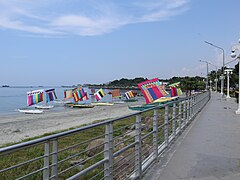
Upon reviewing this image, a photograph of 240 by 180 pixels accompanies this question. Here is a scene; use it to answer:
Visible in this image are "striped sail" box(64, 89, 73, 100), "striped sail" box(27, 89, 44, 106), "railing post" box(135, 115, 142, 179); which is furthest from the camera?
"striped sail" box(64, 89, 73, 100)

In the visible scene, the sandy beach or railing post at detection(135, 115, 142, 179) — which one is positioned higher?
railing post at detection(135, 115, 142, 179)

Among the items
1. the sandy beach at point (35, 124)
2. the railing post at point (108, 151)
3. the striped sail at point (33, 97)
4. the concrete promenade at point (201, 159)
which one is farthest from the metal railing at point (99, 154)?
the striped sail at point (33, 97)

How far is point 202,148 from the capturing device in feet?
24.9

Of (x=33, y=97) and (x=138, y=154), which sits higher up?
(x=138, y=154)

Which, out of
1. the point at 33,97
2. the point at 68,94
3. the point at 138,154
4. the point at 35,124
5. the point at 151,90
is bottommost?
the point at 35,124

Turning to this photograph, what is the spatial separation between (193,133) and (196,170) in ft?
14.4

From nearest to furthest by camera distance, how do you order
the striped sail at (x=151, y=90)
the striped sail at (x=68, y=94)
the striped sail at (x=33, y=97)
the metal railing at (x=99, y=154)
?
the metal railing at (x=99, y=154), the striped sail at (x=151, y=90), the striped sail at (x=33, y=97), the striped sail at (x=68, y=94)

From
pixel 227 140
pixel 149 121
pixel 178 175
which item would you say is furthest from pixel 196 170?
pixel 149 121

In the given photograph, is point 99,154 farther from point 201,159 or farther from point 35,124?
point 35,124

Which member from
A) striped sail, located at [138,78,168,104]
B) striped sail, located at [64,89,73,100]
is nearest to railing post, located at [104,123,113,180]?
striped sail, located at [138,78,168,104]

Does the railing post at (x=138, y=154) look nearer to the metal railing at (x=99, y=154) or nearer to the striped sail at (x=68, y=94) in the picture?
the metal railing at (x=99, y=154)

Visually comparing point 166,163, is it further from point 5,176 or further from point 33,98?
point 33,98

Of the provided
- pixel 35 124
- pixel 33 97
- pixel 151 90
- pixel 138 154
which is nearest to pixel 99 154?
pixel 138 154

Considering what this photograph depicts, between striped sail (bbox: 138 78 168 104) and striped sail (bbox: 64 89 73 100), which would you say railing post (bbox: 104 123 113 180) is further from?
striped sail (bbox: 64 89 73 100)
